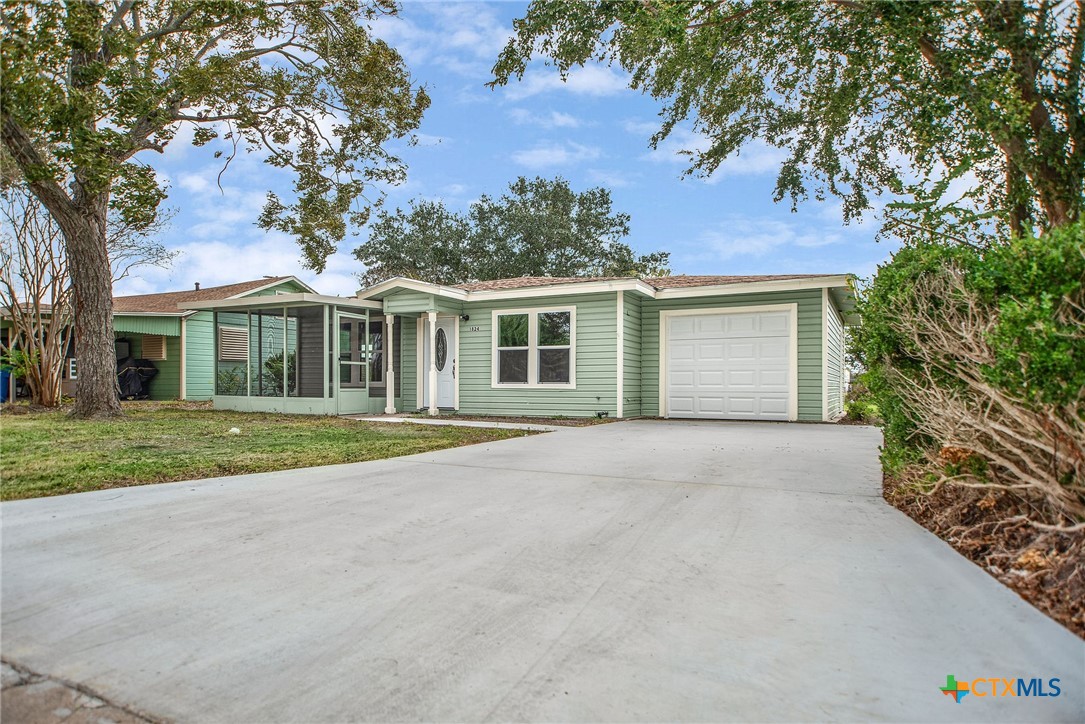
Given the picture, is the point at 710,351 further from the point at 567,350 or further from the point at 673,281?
the point at 567,350

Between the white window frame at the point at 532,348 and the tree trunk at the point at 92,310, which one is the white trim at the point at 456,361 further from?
the tree trunk at the point at 92,310

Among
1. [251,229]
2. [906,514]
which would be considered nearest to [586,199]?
[251,229]

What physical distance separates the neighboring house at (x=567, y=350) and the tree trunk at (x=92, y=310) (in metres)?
2.99

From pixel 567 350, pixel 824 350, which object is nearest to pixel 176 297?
pixel 567 350

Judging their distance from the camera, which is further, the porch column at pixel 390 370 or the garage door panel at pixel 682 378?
the porch column at pixel 390 370

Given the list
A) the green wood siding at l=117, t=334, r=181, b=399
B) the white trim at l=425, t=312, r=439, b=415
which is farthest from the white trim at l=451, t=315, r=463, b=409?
the green wood siding at l=117, t=334, r=181, b=399

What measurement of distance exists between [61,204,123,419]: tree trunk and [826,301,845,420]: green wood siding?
12.8m

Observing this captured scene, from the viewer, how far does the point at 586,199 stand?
26.5 metres

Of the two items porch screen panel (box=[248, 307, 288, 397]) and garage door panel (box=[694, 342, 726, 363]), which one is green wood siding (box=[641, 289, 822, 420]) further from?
porch screen panel (box=[248, 307, 288, 397])

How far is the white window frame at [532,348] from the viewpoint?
1179cm

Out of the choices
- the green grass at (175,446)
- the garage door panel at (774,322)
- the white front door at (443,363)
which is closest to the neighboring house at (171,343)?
the green grass at (175,446)

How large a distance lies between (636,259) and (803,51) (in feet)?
61.4

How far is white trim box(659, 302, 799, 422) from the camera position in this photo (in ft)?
36.0

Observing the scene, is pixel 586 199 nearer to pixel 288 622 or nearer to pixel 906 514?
pixel 906 514
